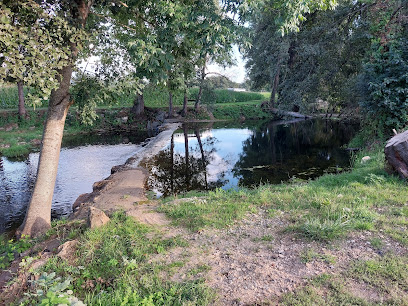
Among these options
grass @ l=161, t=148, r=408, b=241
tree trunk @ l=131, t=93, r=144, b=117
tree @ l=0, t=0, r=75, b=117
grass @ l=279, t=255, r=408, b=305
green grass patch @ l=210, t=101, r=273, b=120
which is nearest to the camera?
grass @ l=279, t=255, r=408, b=305

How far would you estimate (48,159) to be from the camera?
6273mm

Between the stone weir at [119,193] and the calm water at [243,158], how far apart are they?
63 centimetres

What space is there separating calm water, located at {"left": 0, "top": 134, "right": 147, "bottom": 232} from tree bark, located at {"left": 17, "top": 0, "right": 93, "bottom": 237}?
1.82m

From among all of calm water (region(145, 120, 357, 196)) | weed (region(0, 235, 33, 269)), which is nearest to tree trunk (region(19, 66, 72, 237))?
weed (region(0, 235, 33, 269))

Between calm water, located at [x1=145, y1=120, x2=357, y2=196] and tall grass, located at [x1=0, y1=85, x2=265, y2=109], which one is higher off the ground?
tall grass, located at [x1=0, y1=85, x2=265, y2=109]

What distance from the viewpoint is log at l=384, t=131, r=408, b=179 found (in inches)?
276

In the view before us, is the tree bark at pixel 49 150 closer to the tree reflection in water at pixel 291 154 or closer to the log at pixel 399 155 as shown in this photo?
the tree reflection in water at pixel 291 154

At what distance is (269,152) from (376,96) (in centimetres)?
586

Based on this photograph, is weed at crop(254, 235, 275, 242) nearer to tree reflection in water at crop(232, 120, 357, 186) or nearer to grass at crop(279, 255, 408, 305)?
grass at crop(279, 255, 408, 305)

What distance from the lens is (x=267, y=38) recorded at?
57.6 ft

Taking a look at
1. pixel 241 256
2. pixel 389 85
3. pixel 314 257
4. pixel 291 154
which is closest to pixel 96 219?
pixel 241 256

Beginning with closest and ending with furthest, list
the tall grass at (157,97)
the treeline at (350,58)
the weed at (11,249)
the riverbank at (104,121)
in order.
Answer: the weed at (11,249), the treeline at (350,58), the riverbank at (104,121), the tall grass at (157,97)

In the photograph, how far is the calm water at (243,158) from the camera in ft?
36.4

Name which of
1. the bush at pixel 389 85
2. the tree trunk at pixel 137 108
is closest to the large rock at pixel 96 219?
the bush at pixel 389 85
